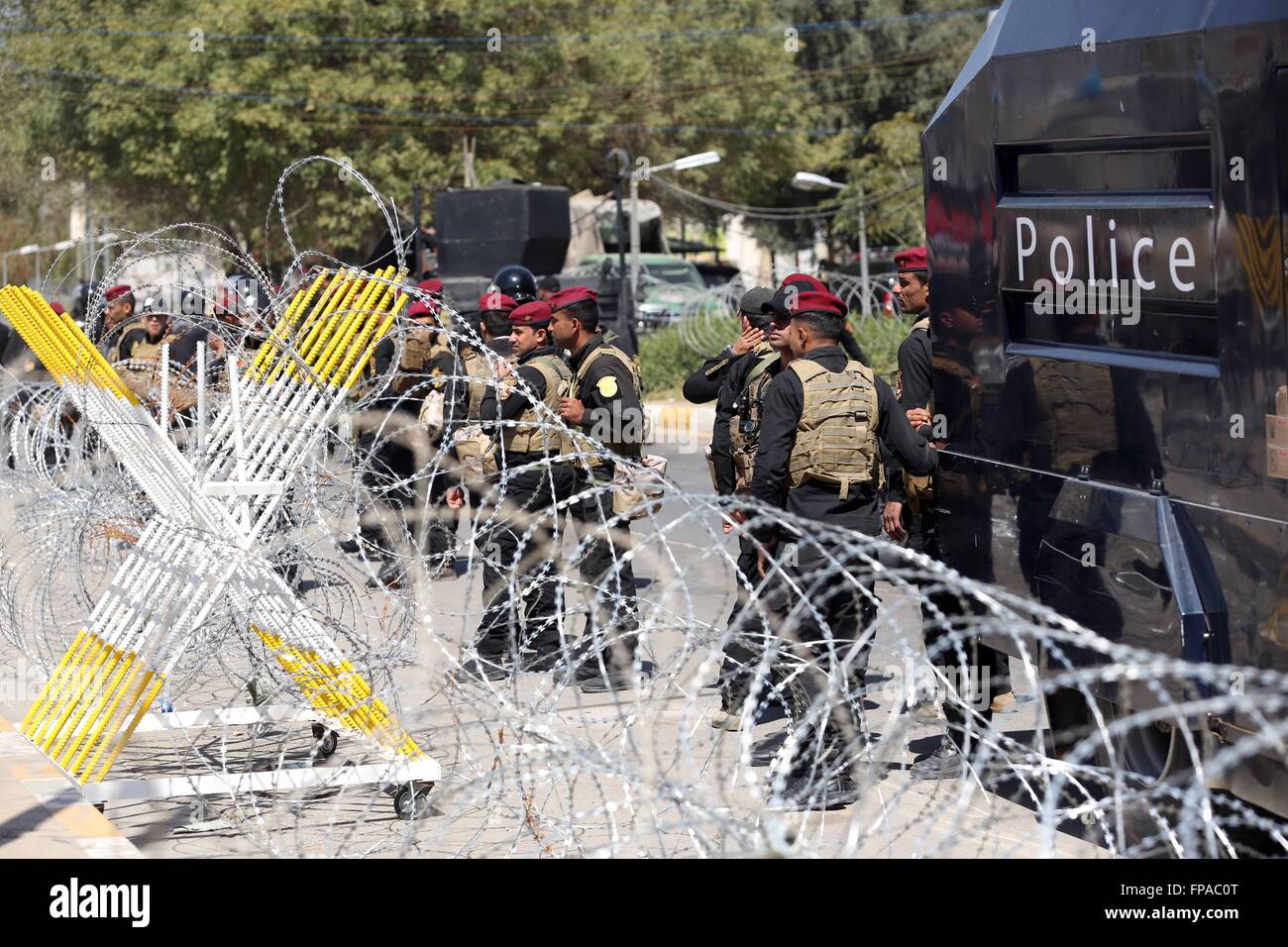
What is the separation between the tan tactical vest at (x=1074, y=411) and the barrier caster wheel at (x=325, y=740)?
2.91 meters

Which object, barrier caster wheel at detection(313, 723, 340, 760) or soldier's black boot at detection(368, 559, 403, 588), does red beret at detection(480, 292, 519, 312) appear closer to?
soldier's black boot at detection(368, 559, 403, 588)

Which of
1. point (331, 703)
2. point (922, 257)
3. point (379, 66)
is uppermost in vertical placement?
point (379, 66)

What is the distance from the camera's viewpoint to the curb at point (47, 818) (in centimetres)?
559

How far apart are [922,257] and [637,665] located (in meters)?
5.01

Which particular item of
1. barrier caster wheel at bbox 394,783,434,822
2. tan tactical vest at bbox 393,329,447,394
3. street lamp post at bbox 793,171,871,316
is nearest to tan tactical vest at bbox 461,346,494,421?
tan tactical vest at bbox 393,329,447,394

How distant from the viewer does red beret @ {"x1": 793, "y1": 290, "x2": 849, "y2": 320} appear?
6621mm

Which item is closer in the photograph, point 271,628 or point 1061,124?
point 1061,124

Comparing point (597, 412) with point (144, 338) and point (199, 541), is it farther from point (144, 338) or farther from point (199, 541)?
point (144, 338)

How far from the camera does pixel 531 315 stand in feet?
29.4

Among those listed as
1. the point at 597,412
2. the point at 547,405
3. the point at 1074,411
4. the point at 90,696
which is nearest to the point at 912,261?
the point at 597,412
